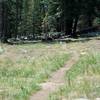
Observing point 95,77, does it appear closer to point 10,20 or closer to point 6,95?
point 6,95

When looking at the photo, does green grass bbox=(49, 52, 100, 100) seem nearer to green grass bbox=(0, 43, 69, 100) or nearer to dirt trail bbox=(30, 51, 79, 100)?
dirt trail bbox=(30, 51, 79, 100)

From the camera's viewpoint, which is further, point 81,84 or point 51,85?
Result: point 51,85

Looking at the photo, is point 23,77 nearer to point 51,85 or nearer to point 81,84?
point 51,85

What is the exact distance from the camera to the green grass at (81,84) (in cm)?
893

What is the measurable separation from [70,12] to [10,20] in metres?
30.4

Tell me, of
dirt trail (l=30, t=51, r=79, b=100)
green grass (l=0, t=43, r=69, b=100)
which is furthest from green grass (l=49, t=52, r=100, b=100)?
green grass (l=0, t=43, r=69, b=100)

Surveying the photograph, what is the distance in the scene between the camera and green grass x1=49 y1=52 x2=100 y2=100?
8930 mm

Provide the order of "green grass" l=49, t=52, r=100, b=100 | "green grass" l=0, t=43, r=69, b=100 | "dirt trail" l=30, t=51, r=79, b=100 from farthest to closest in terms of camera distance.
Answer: "green grass" l=0, t=43, r=69, b=100 < "dirt trail" l=30, t=51, r=79, b=100 < "green grass" l=49, t=52, r=100, b=100

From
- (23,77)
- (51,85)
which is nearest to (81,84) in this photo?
(51,85)

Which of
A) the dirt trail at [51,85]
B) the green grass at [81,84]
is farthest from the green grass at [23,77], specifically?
the green grass at [81,84]

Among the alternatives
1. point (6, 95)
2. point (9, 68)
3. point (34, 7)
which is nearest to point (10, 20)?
point (34, 7)

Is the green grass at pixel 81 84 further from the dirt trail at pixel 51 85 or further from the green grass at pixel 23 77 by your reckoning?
the green grass at pixel 23 77

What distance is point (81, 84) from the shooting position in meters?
10.2

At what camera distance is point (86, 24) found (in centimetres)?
5841
